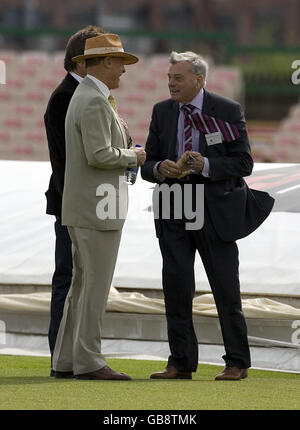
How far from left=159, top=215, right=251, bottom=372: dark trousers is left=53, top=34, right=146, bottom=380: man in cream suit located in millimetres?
303

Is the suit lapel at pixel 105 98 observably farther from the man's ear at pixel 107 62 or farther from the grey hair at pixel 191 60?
the grey hair at pixel 191 60

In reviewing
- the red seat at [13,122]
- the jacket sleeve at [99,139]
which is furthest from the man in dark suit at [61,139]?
the red seat at [13,122]

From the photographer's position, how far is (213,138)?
4.14m

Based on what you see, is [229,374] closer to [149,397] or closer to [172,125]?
[149,397]

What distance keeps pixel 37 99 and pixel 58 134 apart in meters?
11.7

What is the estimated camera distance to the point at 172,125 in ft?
13.8

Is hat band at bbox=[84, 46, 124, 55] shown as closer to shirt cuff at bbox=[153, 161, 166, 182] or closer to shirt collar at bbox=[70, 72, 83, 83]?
shirt collar at bbox=[70, 72, 83, 83]

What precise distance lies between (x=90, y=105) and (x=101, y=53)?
0.72 ft

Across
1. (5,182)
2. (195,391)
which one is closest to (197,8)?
(5,182)

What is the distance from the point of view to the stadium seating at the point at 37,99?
51.1 ft

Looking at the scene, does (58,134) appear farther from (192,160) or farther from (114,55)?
(192,160)

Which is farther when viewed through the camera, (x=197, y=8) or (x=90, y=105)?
(x=197, y=8)

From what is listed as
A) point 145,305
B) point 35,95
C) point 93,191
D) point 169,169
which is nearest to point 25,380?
point 93,191

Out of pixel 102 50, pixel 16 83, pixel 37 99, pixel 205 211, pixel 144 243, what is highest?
pixel 102 50
